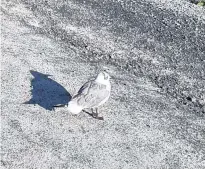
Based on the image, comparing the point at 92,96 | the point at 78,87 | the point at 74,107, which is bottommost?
the point at 78,87

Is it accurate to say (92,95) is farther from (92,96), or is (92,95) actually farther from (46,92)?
(46,92)

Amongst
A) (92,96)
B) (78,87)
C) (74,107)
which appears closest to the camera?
(74,107)

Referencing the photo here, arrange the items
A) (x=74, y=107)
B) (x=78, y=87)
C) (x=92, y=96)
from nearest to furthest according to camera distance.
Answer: (x=74, y=107) → (x=92, y=96) → (x=78, y=87)

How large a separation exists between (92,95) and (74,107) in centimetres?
45

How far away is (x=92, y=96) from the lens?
935cm

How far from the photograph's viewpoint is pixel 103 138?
9.04m

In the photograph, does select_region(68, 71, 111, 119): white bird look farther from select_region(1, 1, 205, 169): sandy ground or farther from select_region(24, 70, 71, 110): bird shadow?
select_region(24, 70, 71, 110): bird shadow

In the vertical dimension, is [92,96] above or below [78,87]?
above

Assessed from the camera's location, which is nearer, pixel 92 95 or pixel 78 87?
pixel 92 95

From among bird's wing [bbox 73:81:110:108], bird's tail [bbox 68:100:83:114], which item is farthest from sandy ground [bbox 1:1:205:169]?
bird's wing [bbox 73:81:110:108]

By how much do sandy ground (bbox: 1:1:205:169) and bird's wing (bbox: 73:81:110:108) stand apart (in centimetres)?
41

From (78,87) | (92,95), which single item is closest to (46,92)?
(78,87)

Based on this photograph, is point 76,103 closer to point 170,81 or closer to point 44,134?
point 44,134

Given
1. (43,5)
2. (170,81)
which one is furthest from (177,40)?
(43,5)
